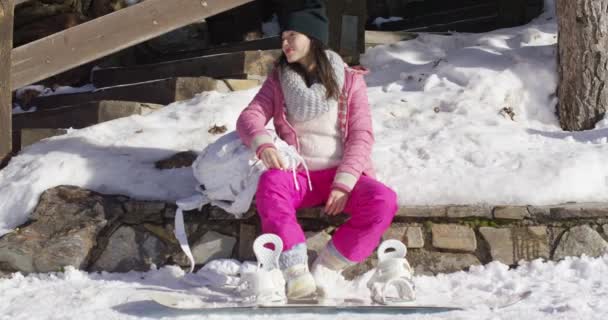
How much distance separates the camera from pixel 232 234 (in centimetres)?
453

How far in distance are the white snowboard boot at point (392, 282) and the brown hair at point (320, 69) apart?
835 millimetres

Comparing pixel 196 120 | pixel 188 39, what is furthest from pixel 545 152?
pixel 188 39

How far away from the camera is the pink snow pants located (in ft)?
13.0

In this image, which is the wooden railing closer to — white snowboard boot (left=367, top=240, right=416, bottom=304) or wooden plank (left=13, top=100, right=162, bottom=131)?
wooden plank (left=13, top=100, right=162, bottom=131)

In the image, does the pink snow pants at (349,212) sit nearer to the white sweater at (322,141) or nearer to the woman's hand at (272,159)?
the woman's hand at (272,159)

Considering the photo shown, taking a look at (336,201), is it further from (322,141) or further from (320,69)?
(320,69)

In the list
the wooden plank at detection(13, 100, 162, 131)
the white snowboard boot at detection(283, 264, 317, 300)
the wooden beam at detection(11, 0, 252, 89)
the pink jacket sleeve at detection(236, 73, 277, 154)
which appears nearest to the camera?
the white snowboard boot at detection(283, 264, 317, 300)

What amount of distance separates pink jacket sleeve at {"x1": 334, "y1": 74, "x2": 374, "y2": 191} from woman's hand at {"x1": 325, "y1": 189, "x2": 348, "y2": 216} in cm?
3

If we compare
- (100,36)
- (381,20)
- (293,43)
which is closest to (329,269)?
(293,43)

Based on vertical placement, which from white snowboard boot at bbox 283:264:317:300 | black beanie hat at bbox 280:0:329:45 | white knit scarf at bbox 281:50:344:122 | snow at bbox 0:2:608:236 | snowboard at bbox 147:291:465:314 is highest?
black beanie hat at bbox 280:0:329:45

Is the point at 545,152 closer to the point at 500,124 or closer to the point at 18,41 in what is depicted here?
the point at 500,124

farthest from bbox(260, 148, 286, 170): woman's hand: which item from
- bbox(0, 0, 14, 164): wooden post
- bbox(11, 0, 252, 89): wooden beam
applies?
bbox(0, 0, 14, 164): wooden post

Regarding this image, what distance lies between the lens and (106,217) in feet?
15.0

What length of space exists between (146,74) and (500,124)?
9.93 ft
